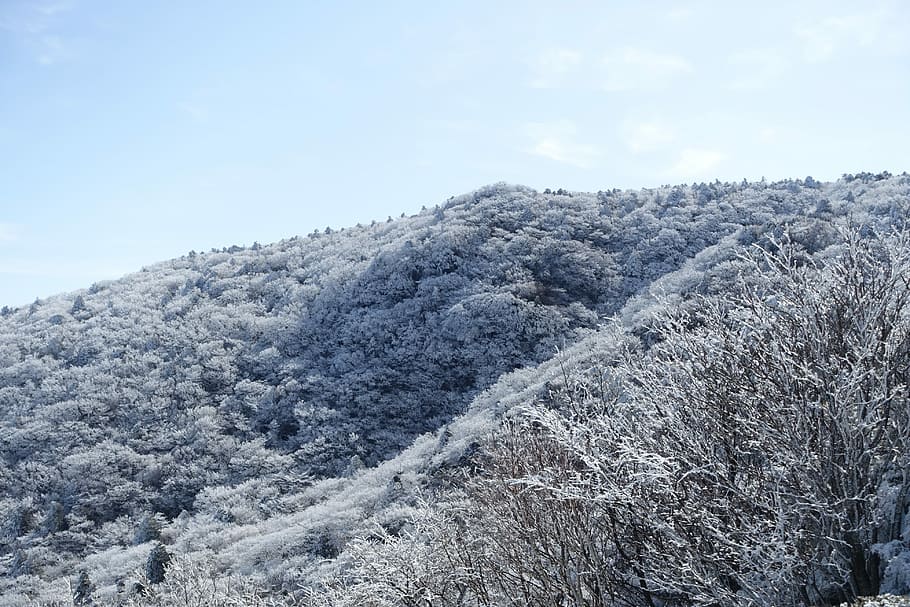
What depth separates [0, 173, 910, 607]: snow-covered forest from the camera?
21.5ft

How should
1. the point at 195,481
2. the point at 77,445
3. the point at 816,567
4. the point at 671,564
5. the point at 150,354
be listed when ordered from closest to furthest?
the point at 816,567 → the point at 671,564 → the point at 195,481 → the point at 77,445 → the point at 150,354

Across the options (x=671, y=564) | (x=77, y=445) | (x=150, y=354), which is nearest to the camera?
(x=671, y=564)

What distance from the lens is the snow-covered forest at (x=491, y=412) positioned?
6.56m

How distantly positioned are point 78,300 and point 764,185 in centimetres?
6713

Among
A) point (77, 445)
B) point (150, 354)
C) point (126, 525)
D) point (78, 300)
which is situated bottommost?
point (126, 525)

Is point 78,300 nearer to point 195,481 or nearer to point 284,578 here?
point 195,481

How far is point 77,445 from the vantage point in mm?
37812

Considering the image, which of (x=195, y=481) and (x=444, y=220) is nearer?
(x=195, y=481)

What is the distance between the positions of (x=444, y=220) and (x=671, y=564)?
2074 inches

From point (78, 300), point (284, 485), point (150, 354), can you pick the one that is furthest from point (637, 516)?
point (78, 300)

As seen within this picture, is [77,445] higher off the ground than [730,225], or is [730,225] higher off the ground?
[730,225]

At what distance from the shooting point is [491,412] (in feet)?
105

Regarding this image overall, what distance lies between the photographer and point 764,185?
194ft

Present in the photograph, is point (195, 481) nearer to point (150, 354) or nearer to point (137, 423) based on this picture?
point (137, 423)
